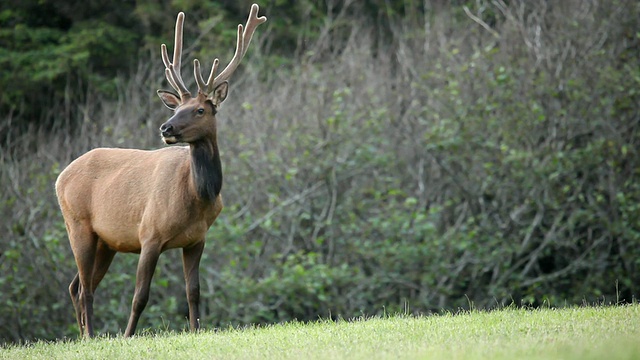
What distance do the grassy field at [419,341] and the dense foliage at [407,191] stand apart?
18.6 ft

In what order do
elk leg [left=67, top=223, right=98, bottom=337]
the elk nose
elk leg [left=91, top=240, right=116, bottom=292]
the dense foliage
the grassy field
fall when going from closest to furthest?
the grassy field → the elk nose → elk leg [left=67, top=223, right=98, bottom=337] → elk leg [left=91, top=240, right=116, bottom=292] → the dense foliage

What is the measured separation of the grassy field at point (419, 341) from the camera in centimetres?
544

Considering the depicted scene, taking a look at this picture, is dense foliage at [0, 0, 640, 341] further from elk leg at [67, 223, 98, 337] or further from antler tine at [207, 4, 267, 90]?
antler tine at [207, 4, 267, 90]

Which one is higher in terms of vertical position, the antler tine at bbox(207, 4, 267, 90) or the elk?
the antler tine at bbox(207, 4, 267, 90)

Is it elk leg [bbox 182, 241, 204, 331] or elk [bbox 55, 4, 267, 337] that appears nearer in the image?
elk [bbox 55, 4, 267, 337]

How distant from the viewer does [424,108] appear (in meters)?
15.2

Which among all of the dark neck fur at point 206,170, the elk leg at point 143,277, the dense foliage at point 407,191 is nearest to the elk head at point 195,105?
the dark neck fur at point 206,170

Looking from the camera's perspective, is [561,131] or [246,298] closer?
[246,298]

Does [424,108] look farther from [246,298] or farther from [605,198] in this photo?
[246,298]

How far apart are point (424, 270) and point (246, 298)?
111 inches

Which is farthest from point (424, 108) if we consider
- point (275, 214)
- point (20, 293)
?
point (20, 293)

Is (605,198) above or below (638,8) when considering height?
below

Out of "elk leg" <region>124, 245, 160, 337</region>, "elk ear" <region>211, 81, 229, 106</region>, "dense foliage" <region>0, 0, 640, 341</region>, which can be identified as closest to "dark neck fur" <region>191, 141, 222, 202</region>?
"elk ear" <region>211, 81, 229, 106</region>

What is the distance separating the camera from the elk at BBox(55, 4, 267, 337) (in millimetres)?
8164
